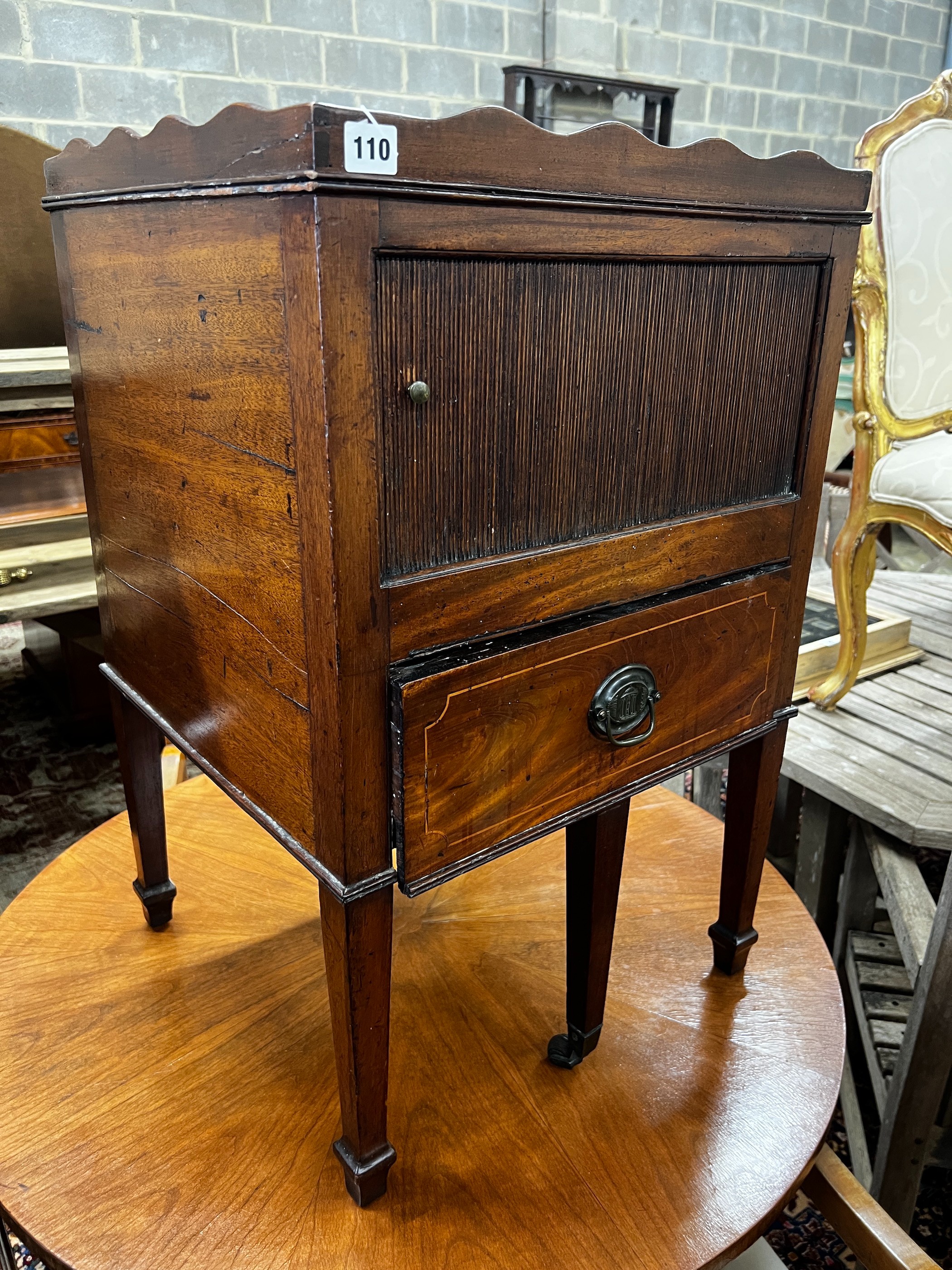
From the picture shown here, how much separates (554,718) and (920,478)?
126cm

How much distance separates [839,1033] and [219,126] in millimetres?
952

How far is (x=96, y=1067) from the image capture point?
0.91 m

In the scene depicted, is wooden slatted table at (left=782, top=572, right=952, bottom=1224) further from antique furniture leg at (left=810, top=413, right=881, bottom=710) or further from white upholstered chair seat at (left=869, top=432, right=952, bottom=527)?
white upholstered chair seat at (left=869, top=432, right=952, bottom=527)

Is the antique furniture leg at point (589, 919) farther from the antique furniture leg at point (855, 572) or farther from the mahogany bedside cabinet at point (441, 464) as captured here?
the antique furniture leg at point (855, 572)

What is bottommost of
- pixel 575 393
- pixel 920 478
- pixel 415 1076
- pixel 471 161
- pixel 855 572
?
pixel 415 1076

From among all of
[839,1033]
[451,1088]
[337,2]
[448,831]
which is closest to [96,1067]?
[451,1088]

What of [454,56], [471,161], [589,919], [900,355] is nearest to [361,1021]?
[589,919]

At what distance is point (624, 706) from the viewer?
0.76 meters

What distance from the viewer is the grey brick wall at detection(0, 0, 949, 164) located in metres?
3.13

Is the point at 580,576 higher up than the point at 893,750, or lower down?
higher up

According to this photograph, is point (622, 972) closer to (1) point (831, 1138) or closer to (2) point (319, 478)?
(2) point (319, 478)

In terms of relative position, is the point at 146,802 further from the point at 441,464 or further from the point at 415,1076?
the point at 441,464

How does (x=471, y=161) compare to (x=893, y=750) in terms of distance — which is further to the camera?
(x=893, y=750)

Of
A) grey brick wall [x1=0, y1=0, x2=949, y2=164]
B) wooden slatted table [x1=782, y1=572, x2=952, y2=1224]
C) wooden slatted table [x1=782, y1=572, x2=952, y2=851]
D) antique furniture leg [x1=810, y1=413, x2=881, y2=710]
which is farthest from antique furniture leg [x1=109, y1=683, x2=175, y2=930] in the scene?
grey brick wall [x1=0, y1=0, x2=949, y2=164]
